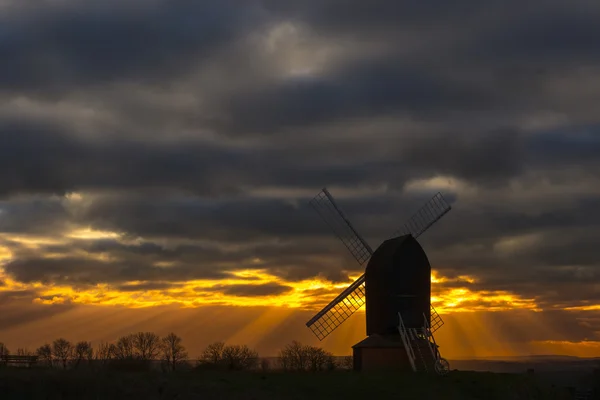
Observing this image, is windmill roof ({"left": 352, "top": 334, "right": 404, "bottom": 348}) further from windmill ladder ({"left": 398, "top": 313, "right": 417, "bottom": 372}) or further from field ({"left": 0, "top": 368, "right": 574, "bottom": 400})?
field ({"left": 0, "top": 368, "right": 574, "bottom": 400})

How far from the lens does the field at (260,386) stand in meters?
42.7

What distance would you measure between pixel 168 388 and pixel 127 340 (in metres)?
52.1

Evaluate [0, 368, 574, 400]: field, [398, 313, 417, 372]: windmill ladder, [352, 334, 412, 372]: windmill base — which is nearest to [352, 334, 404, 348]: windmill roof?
[352, 334, 412, 372]: windmill base

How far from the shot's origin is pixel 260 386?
50344 millimetres

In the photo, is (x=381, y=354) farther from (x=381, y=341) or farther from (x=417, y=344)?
(x=417, y=344)

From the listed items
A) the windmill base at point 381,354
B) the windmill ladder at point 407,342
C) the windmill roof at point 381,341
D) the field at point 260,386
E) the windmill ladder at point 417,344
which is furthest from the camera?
the windmill roof at point 381,341

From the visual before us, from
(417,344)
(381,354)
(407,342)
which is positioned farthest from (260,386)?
(417,344)

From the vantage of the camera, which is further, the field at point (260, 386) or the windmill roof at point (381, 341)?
the windmill roof at point (381, 341)

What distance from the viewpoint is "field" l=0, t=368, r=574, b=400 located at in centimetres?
4272

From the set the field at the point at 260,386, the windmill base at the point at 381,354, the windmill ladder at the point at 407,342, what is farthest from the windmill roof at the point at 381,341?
the field at the point at 260,386

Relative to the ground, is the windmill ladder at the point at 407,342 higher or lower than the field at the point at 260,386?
higher

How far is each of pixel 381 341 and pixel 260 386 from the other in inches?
779

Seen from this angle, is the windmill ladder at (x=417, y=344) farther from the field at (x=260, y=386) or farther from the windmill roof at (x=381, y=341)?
the field at (x=260, y=386)

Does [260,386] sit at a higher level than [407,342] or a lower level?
lower
